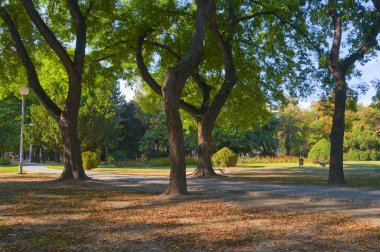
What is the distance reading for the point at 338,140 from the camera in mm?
15359

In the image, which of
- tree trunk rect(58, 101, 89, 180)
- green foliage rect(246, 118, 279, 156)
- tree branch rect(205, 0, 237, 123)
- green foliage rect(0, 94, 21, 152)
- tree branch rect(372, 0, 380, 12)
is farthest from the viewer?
green foliage rect(246, 118, 279, 156)

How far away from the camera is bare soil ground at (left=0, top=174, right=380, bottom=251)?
563 cm

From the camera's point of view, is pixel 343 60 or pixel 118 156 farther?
pixel 118 156

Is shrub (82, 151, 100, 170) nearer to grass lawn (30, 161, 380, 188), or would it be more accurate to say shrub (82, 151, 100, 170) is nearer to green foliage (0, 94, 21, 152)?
grass lawn (30, 161, 380, 188)

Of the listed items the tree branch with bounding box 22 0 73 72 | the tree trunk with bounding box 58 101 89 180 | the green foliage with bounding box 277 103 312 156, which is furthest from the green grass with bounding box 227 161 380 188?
the green foliage with bounding box 277 103 312 156

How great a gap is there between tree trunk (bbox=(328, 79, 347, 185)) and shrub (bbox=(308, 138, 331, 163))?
21.4 m

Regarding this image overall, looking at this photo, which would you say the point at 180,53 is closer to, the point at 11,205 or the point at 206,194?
the point at 206,194

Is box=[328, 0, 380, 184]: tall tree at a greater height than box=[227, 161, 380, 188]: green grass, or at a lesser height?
greater

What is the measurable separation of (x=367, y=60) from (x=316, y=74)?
6.85ft

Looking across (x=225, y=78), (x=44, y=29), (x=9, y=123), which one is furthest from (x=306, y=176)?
(x=9, y=123)

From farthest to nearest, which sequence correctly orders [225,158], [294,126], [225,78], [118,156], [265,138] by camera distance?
[294,126]
[265,138]
[118,156]
[225,158]
[225,78]

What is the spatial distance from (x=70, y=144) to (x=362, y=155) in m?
42.0

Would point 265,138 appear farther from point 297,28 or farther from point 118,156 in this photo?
point 297,28

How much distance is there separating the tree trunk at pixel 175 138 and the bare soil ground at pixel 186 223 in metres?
0.59
